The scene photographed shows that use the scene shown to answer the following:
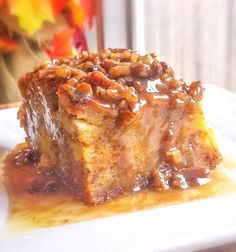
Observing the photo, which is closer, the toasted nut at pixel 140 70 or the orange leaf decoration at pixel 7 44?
the toasted nut at pixel 140 70

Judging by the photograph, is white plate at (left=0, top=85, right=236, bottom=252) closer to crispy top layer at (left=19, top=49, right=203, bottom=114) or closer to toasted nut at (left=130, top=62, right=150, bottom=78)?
crispy top layer at (left=19, top=49, right=203, bottom=114)

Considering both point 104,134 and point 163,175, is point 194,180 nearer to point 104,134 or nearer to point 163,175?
point 163,175

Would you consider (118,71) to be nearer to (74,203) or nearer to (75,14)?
(74,203)

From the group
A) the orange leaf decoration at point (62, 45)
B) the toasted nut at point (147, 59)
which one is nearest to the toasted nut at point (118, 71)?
the toasted nut at point (147, 59)

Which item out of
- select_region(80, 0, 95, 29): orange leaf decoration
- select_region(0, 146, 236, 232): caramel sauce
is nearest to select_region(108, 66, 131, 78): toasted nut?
select_region(0, 146, 236, 232): caramel sauce

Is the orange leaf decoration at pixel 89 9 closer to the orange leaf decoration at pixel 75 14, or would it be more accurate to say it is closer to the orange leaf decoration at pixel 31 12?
the orange leaf decoration at pixel 75 14

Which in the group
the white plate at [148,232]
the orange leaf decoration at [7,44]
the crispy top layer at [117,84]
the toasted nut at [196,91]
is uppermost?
the crispy top layer at [117,84]

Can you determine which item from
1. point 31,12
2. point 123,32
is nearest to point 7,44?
point 31,12
